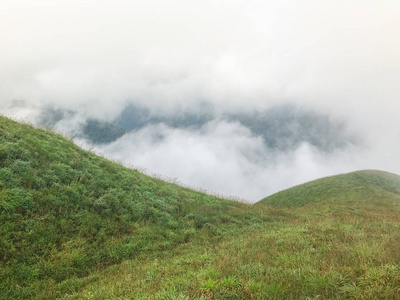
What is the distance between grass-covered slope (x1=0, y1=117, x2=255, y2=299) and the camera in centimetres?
948

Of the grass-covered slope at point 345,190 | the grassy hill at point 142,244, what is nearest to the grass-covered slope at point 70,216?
the grassy hill at point 142,244

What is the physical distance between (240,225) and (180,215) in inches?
202

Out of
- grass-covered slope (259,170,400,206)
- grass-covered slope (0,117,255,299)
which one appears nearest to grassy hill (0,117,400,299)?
grass-covered slope (0,117,255,299)

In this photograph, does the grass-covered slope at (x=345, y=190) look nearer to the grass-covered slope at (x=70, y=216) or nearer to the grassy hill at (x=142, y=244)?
the grassy hill at (x=142, y=244)

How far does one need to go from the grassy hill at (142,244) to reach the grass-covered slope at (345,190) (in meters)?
21.6

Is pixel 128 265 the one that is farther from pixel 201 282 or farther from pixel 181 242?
pixel 201 282

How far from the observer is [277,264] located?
24.1 feet

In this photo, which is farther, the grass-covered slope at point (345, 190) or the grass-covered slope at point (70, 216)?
the grass-covered slope at point (345, 190)

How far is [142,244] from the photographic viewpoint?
42.4ft

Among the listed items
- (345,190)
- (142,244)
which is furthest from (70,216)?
(345,190)

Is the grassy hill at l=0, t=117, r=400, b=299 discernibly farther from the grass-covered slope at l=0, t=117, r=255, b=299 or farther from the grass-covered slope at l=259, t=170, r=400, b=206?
the grass-covered slope at l=259, t=170, r=400, b=206

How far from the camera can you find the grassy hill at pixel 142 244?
5.70 meters

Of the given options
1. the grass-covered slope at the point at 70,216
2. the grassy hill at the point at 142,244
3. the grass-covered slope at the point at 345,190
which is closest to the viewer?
the grassy hill at the point at 142,244

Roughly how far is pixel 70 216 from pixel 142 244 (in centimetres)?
434
